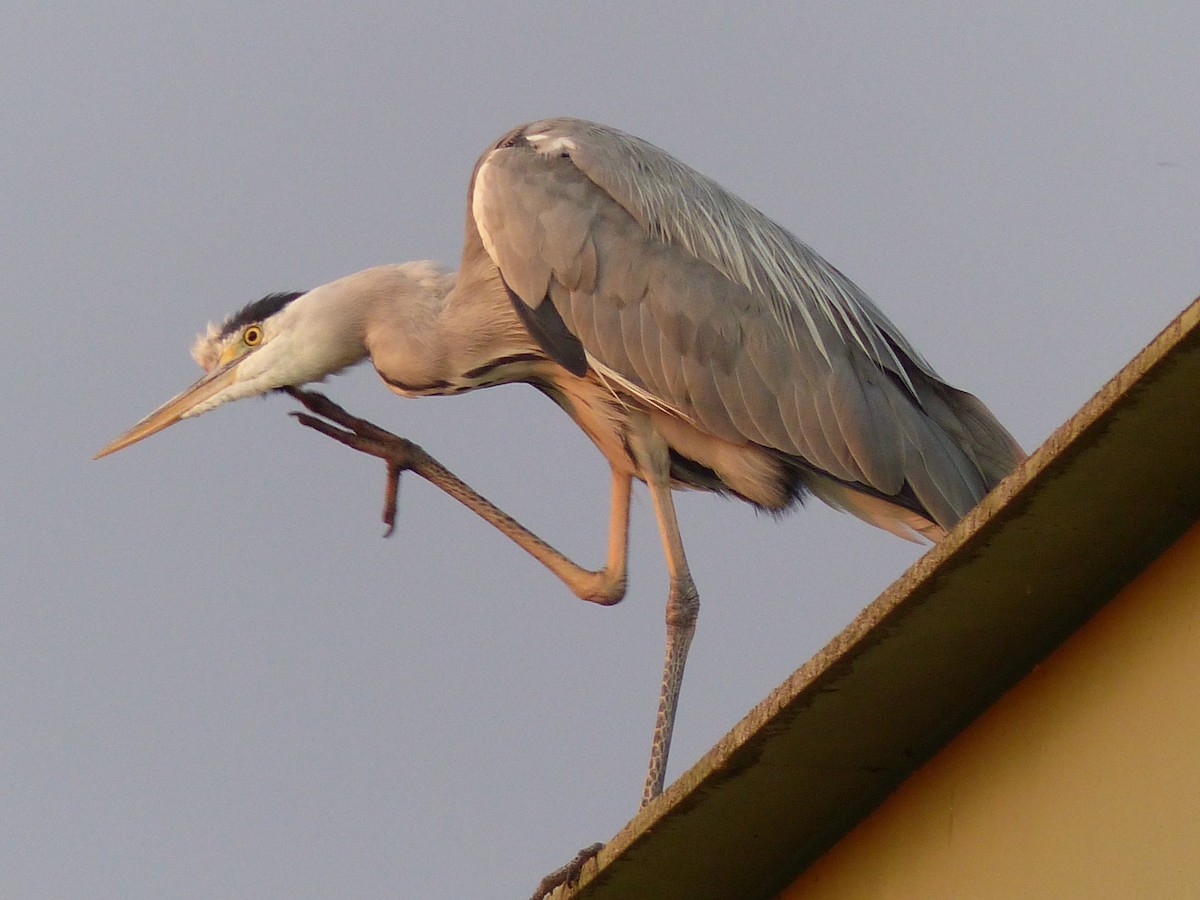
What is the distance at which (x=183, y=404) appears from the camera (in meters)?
6.57

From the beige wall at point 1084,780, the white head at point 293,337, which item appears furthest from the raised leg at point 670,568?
the beige wall at point 1084,780

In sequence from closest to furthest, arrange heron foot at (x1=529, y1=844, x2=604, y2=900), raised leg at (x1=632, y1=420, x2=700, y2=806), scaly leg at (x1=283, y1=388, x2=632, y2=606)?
heron foot at (x1=529, y1=844, x2=604, y2=900) < raised leg at (x1=632, y1=420, x2=700, y2=806) < scaly leg at (x1=283, y1=388, x2=632, y2=606)

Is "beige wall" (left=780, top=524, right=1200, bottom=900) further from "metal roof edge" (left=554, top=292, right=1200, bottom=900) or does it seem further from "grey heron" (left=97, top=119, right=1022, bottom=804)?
"grey heron" (left=97, top=119, right=1022, bottom=804)

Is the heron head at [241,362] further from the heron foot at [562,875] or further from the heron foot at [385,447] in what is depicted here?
the heron foot at [562,875]

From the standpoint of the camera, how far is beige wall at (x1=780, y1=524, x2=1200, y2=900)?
2719 millimetres

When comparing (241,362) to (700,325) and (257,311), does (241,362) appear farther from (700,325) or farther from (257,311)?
(700,325)

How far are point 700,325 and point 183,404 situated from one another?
1961 mm

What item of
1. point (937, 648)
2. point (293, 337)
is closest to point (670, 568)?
point (293, 337)

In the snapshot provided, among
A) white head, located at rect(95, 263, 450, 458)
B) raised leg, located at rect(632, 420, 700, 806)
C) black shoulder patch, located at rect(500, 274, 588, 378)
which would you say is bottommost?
raised leg, located at rect(632, 420, 700, 806)

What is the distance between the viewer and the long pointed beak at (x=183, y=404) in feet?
21.3

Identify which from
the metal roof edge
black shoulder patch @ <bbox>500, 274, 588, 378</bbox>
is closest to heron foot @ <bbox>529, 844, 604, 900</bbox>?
the metal roof edge

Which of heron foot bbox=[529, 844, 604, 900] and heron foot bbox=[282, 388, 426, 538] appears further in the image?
heron foot bbox=[282, 388, 426, 538]

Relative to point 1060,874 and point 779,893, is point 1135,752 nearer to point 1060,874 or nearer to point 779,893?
point 1060,874

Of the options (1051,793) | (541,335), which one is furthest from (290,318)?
(1051,793)
